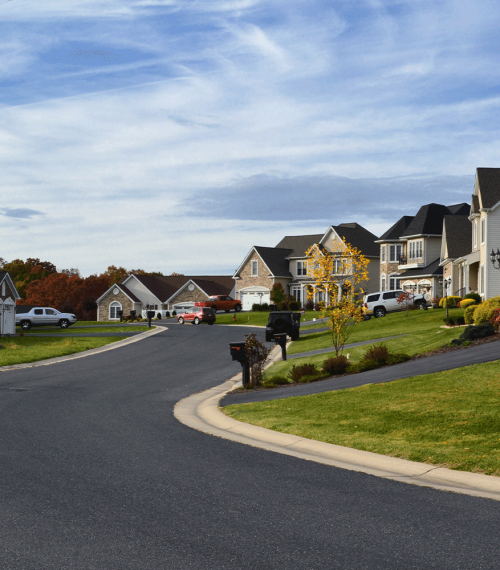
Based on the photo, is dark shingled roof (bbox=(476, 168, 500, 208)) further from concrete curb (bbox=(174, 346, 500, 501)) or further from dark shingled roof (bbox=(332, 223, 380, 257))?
dark shingled roof (bbox=(332, 223, 380, 257))

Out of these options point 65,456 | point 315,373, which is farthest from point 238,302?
point 65,456

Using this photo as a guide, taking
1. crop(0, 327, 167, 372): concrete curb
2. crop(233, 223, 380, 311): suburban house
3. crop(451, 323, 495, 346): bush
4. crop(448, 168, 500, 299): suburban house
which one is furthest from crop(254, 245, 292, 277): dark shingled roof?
crop(451, 323, 495, 346): bush

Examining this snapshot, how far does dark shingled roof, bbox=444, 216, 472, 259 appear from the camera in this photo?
44938 millimetres

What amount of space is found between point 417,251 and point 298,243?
20.1 m

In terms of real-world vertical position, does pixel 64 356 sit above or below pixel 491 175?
below

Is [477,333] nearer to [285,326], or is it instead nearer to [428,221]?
[285,326]

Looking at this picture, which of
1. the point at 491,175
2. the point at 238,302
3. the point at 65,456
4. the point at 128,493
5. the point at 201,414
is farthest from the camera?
the point at 238,302

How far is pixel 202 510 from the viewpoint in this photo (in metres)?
6.02

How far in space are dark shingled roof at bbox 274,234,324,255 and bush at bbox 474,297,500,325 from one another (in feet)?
151

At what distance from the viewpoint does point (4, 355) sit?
1069 inches

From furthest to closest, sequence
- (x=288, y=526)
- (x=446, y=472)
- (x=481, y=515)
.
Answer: (x=446, y=472) → (x=481, y=515) → (x=288, y=526)

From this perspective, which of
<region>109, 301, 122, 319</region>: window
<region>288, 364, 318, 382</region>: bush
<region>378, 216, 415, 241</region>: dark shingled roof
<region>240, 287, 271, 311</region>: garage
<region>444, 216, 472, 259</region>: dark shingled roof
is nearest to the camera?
<region>288, 364, 318, 382</region>: bush

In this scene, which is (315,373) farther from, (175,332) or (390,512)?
(175,332)

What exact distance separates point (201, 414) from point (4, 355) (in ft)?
58.0
